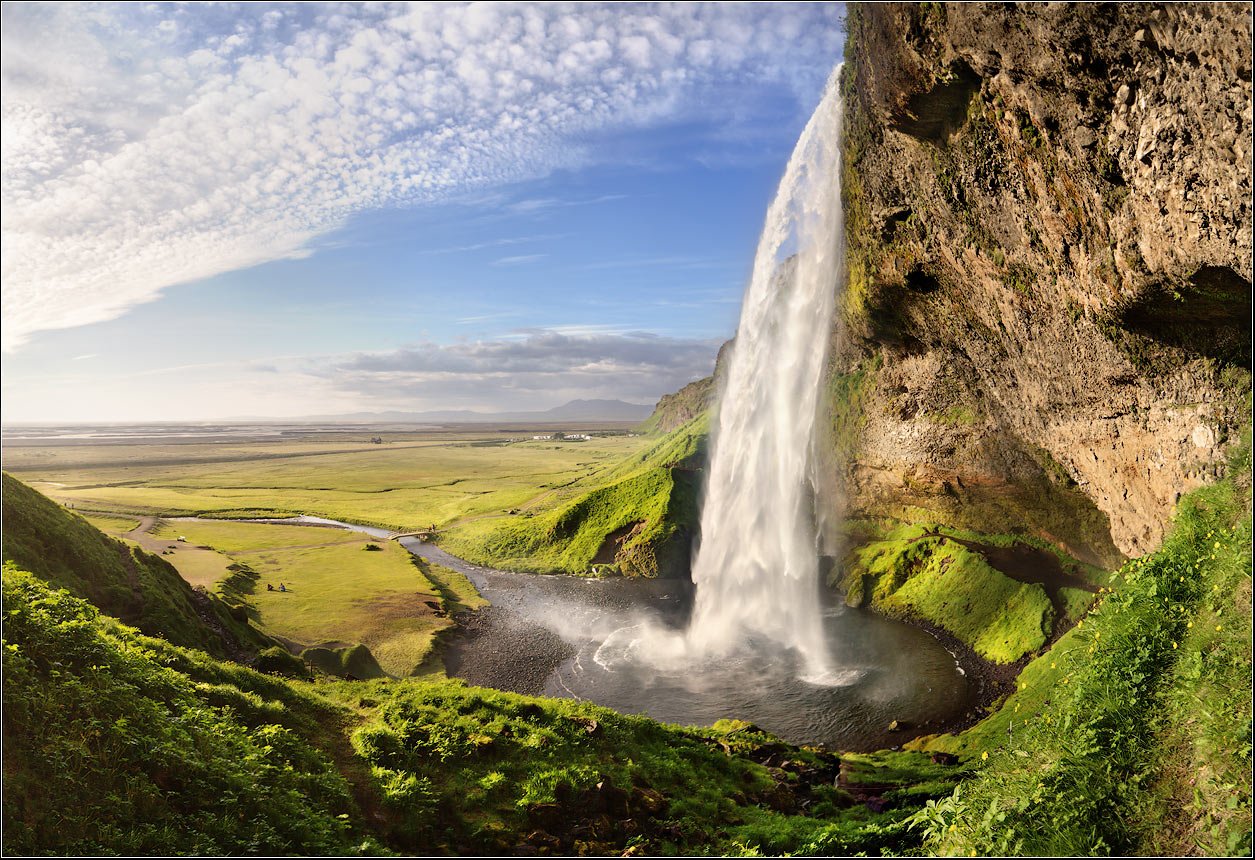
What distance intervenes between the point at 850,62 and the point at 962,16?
1050 cm

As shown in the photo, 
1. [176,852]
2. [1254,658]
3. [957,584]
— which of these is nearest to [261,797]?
[176,852]

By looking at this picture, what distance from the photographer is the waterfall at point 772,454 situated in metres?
35.5

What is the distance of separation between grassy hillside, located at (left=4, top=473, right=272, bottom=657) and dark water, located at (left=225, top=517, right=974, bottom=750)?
13.4 metres

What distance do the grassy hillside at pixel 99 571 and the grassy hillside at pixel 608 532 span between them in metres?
33.3

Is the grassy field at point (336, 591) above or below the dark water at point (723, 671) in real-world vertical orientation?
above

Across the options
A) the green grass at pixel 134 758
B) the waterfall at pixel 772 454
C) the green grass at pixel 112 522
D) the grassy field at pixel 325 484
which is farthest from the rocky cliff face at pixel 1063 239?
the green grass at pixel 112 522

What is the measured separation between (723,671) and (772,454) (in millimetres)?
15067

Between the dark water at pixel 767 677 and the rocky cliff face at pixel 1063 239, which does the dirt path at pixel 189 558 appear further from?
the rocky cliff face at pixel 1063 239

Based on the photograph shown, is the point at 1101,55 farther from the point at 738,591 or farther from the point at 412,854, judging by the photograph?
the point at 738,591

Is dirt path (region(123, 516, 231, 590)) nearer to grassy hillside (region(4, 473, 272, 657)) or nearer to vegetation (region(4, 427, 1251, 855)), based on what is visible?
grassy hillside (region(4, 473, 272, 657))

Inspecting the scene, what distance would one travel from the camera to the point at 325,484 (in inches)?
4230

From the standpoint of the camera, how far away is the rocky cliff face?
12.7m

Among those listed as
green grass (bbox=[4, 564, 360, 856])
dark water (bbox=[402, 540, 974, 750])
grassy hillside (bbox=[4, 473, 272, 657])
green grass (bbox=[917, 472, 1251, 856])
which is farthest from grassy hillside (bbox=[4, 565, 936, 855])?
dark water (bbox=[402, 540, 974, 750])

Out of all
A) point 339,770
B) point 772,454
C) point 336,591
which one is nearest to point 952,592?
point 772,454
